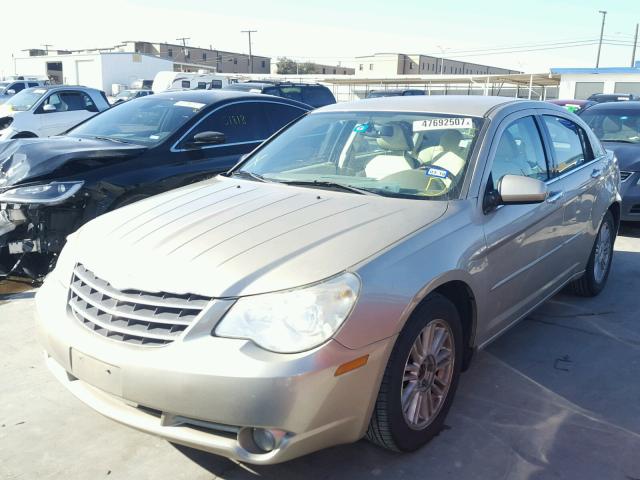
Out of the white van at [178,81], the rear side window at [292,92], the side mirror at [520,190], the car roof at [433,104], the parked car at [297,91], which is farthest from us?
the white van at [178,81]

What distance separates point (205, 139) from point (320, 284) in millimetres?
3780

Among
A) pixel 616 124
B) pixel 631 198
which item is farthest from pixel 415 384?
pixel 616 124

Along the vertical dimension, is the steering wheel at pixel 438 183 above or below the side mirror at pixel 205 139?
above

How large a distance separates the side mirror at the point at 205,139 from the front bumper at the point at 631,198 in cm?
478

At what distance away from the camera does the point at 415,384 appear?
283 cm

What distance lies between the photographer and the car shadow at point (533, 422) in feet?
9.20

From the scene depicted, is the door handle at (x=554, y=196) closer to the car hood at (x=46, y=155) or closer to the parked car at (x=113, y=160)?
the parked car at (x=113, y=160)

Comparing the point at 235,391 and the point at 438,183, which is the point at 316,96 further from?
the point at 235,391

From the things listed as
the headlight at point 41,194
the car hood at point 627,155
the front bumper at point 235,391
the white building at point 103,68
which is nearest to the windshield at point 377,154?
the front bumper at point 235,391

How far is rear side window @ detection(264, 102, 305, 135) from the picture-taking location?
6.90m

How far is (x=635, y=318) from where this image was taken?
4738 mm

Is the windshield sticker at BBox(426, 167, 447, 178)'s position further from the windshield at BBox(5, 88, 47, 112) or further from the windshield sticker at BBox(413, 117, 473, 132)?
the windshield at BBox(5, 88, 47, 112)

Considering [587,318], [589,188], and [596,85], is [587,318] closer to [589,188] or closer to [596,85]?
[589,188]

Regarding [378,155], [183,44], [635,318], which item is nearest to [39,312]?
[378,155]
